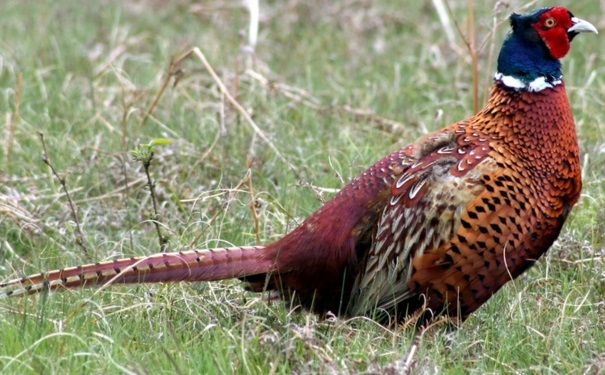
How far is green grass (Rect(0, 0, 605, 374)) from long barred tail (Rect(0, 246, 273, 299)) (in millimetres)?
69

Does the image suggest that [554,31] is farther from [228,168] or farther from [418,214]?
[228,168]

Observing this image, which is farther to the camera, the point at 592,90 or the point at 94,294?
the point at 592,90

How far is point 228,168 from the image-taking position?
5.09 metres

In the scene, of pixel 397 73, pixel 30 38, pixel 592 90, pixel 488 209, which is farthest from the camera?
pixel 30 38

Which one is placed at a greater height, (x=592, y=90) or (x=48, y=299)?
(x=592, y=90)

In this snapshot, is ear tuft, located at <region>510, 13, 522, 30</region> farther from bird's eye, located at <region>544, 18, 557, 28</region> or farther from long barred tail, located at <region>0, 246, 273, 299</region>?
long barred tail, located at <region>0, 246, 273, 299</region>

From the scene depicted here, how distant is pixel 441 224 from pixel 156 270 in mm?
972

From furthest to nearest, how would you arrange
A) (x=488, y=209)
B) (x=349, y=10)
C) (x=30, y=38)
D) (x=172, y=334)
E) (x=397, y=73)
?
1. (x=349, y=10)
2. (x=30, y=38)
3. (x=397, y=73)
4. (x=488, y=209)
5. (x=172, y=334)

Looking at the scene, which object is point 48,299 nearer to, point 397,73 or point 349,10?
point 397,73

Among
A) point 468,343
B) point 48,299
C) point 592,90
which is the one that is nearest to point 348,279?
point 468,343

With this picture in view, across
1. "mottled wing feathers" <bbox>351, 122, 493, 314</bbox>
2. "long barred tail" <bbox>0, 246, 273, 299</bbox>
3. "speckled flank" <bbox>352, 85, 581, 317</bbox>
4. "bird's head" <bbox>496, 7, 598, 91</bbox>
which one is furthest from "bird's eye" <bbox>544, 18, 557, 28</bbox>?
"long barred tail" <bbox>0, 246, 273, 299</bbox>

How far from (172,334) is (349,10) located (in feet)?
15.0

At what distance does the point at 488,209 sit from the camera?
12.0 feet

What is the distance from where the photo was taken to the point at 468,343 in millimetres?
3578
